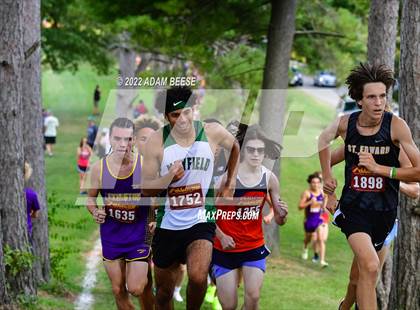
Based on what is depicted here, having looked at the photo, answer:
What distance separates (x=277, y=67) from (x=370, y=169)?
37.6 feet

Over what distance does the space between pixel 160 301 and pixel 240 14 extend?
1124cm

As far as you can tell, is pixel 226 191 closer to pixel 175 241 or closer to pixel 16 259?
pixel 175 241

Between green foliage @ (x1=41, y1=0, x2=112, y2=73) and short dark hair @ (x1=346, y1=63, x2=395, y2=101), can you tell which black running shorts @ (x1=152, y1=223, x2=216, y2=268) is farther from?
green foliage @ (x1=41, y1=0, x2=112, y2=73)

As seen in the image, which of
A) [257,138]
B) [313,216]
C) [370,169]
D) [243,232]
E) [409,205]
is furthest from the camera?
[313,216]

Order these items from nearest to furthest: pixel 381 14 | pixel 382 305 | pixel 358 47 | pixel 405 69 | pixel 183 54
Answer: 1. pixel 405 69
2. pixel 382 305
3. pixel 381 14
4. pixel 183 54
5. pixel 358 47

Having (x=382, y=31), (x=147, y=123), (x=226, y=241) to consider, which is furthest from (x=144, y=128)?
(x=382, y=31)

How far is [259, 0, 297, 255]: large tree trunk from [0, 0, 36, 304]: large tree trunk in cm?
843

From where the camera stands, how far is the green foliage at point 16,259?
34.2 ft

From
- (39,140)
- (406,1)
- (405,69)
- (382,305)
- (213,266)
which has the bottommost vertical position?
(382,305)

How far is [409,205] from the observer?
847cm

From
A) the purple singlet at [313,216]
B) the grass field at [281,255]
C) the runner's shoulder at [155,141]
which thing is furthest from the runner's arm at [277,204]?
the purple singlet at [313,216]

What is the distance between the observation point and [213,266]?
9.07 metres

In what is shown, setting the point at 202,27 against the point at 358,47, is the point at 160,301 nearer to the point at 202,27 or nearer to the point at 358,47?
the point at 202,27

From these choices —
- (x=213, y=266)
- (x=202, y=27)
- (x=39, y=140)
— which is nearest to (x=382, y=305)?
(x=213, y=266)
